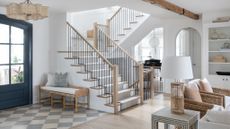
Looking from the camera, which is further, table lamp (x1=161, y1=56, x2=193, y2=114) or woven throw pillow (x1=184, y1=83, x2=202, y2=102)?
woven throw pillow (x1=184, y1=83, x2=202, y2=102)

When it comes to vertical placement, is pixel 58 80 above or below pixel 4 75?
below

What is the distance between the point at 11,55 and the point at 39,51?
2.56 ft

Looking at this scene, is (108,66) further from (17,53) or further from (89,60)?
(17,53)

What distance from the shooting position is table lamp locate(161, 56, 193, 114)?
118 inches

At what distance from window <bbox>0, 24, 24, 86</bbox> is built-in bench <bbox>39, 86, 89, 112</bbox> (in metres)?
0.71

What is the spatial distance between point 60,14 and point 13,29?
1358 millimetres

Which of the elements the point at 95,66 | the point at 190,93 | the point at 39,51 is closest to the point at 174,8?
the point at 190,93

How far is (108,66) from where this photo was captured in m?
6.72

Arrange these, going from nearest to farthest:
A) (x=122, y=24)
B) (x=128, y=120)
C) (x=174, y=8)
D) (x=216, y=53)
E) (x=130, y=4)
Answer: (x=128, y=120) < (x=130, y=4) < (x=174, y=8) < (x=216, y=53) < (x=122, y=24)

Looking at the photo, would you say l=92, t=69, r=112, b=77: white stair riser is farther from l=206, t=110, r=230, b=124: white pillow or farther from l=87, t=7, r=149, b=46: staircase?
l=206, t=110, r=230, b=124: white pillow

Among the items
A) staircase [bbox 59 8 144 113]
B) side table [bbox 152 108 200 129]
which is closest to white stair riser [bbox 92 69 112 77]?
staircase [bbox 59 8 144 113]

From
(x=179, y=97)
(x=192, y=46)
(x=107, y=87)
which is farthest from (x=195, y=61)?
(x=179, y=97)

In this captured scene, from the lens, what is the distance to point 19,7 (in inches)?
116

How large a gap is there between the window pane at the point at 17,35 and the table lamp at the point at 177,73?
419 centimetres
